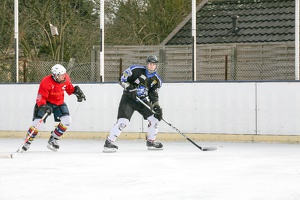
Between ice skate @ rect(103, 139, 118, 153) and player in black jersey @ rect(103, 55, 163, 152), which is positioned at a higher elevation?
player in black jersey @ rect(103, 55, 163, 152)

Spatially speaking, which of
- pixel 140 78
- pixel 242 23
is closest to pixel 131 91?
pixel 140 78

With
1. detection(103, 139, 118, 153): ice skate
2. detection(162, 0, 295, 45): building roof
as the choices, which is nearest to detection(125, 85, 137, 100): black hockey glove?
detection(103, 139, 118, 153): ice skate

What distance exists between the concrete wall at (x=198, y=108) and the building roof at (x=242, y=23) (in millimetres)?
5420

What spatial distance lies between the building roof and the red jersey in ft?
26.7

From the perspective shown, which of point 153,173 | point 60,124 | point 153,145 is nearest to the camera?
point 153,173

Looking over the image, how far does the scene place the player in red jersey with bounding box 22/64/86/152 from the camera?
12.5 meters

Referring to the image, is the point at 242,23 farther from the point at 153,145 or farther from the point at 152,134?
the point at 153,145

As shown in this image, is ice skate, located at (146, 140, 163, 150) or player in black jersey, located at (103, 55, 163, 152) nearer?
player in black jersey, located at (103, 55, 163, 152)

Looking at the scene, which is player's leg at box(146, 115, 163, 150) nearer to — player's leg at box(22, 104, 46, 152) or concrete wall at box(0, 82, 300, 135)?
player's leg at box(22, 104, 46, 152)

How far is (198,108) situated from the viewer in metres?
14.8

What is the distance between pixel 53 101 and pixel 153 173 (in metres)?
3.67

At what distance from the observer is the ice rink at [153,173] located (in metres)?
7.66

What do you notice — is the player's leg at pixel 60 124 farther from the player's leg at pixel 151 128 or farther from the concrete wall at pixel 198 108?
the concrete wall at pixel 198 108

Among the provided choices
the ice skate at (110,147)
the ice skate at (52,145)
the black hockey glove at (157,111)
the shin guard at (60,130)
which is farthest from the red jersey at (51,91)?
the black hockey glove at (157,111)
